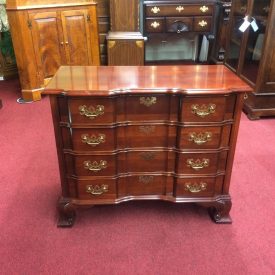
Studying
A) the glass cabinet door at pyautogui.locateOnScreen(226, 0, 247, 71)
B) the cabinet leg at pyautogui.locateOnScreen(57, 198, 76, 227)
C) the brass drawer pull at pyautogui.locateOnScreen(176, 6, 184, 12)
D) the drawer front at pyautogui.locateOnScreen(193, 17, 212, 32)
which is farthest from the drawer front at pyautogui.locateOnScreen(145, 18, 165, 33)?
the cabinet leg at pyautogui.locateOnScreen(57, 198, 76, 227)

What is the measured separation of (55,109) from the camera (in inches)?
54.6

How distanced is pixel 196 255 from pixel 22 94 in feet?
8.66

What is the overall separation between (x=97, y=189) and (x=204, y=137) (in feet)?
2.01

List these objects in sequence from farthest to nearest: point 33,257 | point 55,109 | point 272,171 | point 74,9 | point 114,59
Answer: point 114,59 → point 74,9 → point 272,171 → point 33,257 → point 55,109

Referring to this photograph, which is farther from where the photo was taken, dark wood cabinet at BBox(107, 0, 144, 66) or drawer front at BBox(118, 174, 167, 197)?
dark wood cabinet at BBox(107, 0, 144, 66)

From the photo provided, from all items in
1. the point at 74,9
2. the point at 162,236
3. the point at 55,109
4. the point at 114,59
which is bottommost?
the point at 162,236

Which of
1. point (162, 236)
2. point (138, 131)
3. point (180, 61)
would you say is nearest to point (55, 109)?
point (138, 131)

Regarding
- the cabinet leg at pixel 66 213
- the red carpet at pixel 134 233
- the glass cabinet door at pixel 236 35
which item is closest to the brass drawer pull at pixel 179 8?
the glass cabinet door at pixel 236 35

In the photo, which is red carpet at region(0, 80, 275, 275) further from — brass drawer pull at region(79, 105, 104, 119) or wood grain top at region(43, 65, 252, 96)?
wood grain top at region(43, 65, 252, 96)

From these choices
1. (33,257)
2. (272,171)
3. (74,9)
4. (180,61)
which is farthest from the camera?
(180,61)

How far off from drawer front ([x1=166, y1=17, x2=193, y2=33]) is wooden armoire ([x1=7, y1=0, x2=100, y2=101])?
0.99 m

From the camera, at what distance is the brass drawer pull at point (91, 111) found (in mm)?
1376

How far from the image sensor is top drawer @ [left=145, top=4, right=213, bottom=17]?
147 inches

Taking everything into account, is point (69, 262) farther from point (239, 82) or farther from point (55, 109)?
point (239, 82)
